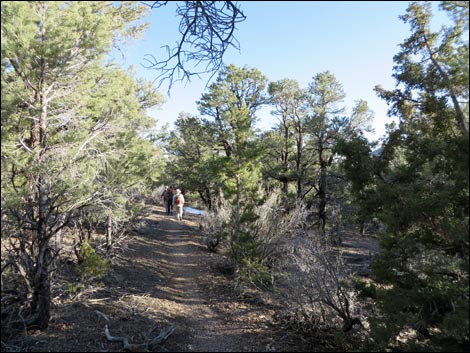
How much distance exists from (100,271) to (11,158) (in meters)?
2.97

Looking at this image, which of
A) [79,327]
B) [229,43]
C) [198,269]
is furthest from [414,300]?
[198,269]

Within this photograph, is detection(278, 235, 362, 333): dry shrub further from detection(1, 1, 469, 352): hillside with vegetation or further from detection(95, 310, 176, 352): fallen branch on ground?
detection(95, 310, 176, 352): fallen branch on ground

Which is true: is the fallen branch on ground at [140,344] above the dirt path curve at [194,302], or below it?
above

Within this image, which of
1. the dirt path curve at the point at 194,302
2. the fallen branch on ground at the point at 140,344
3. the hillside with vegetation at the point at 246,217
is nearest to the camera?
the hillside with vegetation at the point at 246,217

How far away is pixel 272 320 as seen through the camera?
24.9 ft

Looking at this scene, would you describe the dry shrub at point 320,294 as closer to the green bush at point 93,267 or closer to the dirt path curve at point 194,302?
the dirt path curve at point 194,302

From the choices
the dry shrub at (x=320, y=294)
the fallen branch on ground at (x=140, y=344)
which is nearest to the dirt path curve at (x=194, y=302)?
the fallen branch on ground at (x=140, y=344)

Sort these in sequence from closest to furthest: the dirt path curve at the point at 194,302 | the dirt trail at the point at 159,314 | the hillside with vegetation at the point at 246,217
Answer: the hillside with vegetation at the point at 246,217, the dirt trail at the point at 159,314, the dirt path curve at the point at 194,302

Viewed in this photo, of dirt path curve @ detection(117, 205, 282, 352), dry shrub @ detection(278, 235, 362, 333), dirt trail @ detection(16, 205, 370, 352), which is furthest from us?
dry shrub @ detection(278, 235, 362, 333)

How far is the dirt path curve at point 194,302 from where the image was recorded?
6.16 metres

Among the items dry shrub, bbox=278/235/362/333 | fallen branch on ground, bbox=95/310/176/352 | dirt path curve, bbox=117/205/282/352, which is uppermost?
dry shrub, bbox=278/235/362/333

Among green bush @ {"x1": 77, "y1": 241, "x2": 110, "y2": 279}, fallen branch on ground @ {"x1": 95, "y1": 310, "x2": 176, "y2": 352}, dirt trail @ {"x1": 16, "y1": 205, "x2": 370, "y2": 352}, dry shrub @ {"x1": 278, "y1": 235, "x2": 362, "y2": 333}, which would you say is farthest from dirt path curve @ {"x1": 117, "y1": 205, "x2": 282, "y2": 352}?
green bush @ {"x1": 77, "y1": 241, "x2": 110, "y2": 279}

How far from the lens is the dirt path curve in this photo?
6162 millimetres

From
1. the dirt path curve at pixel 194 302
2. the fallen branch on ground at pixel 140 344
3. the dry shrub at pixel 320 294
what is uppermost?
the dry shrub at pixel 320 294
